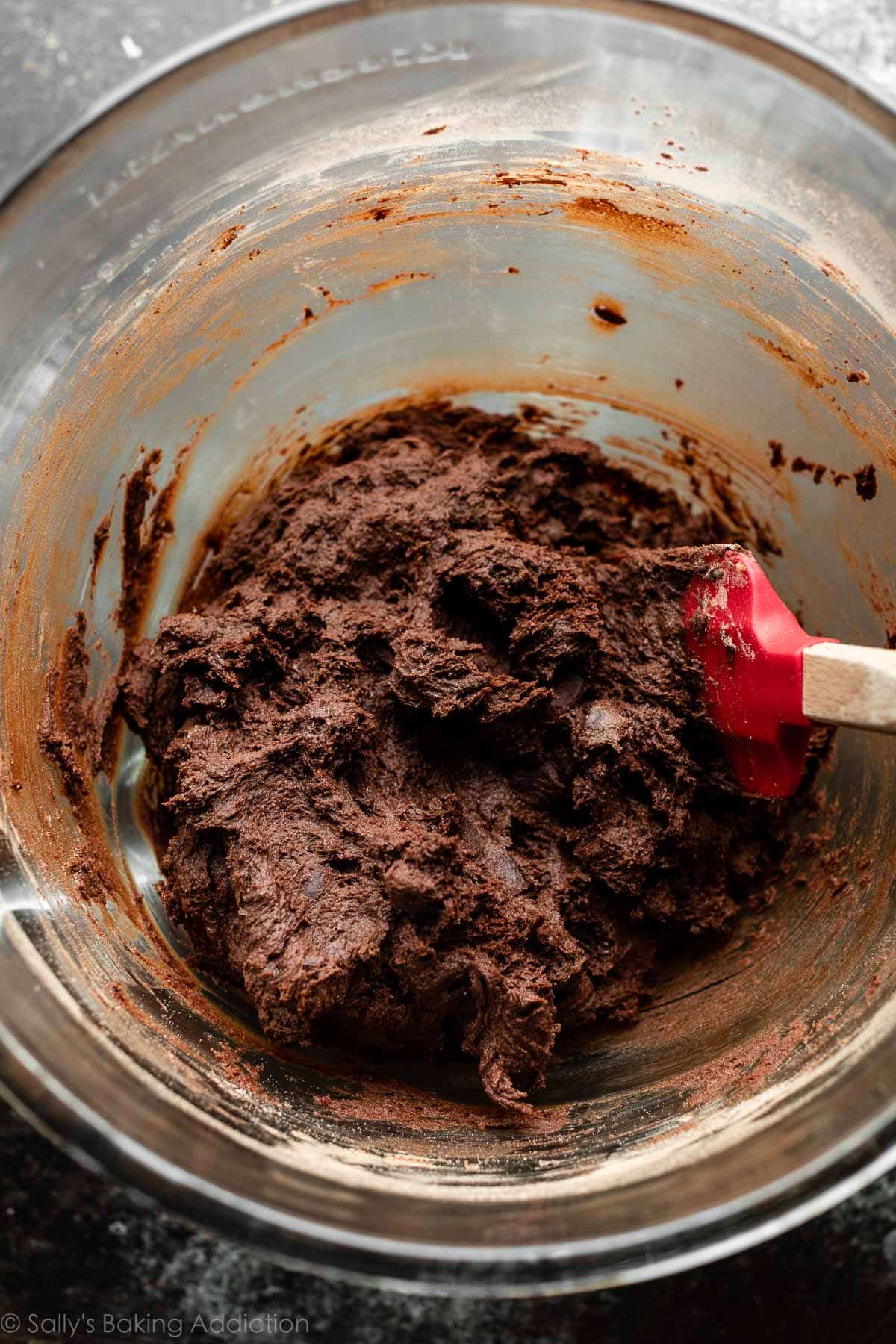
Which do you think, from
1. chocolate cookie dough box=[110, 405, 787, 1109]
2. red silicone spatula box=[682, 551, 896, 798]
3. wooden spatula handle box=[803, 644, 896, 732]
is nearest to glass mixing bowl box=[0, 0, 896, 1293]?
chocolate cookie dough box=[110, 405, 787, 1109]

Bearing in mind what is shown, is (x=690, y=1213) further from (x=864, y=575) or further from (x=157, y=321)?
(x=157, y=321)

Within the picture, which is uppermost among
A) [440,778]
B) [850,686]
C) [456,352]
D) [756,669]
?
[456,352]

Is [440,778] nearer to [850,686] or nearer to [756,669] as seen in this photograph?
[756,669]

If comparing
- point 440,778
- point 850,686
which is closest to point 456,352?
point 440,778

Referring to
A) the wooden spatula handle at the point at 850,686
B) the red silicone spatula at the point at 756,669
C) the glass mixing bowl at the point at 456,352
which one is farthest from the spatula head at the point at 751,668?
the glass mixing bowl at the point at 456,352

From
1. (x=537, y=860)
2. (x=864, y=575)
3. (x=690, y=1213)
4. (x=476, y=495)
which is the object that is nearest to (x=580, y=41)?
(x=476, y=495)

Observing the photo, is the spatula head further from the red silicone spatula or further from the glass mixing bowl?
the glass mixing bowl
